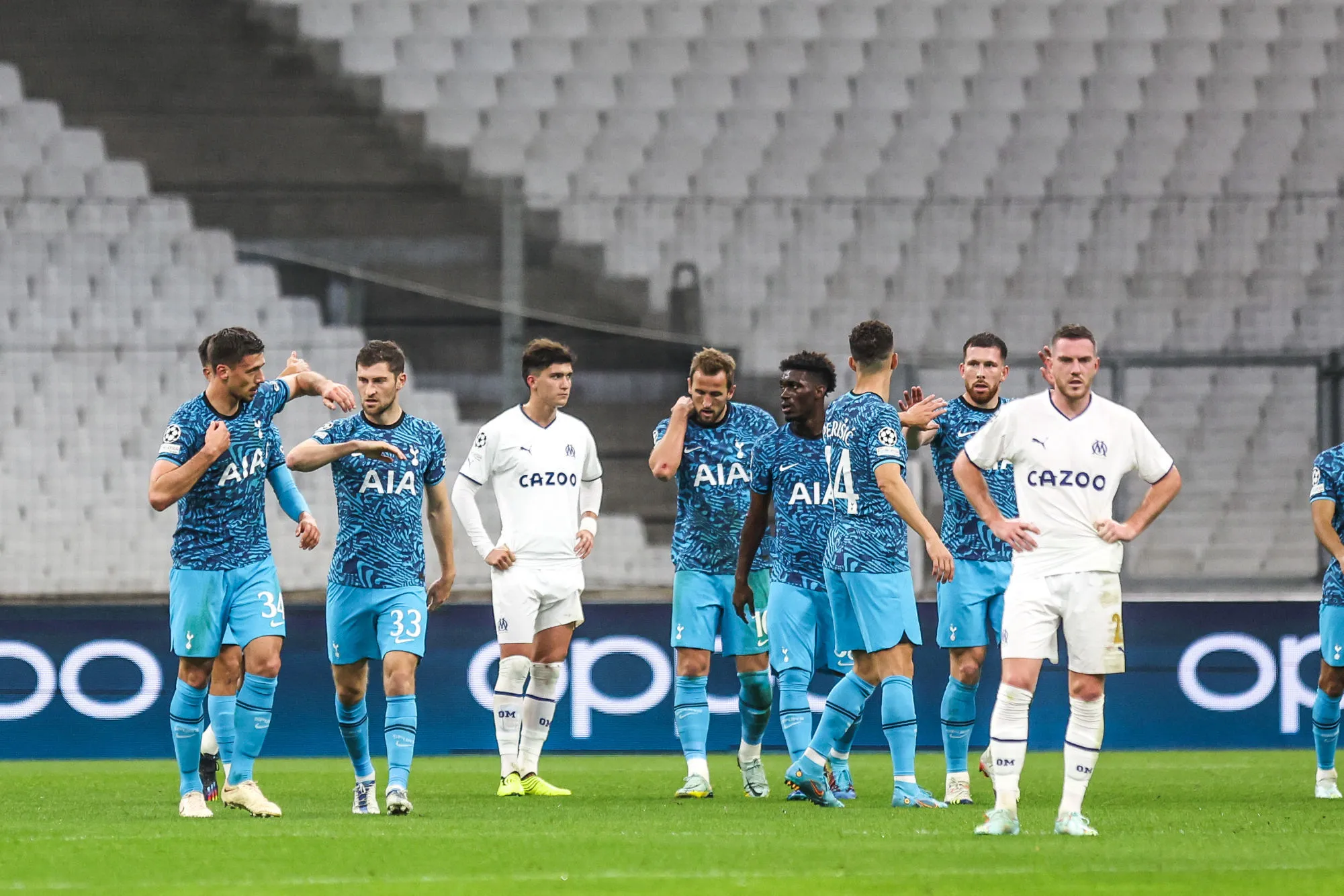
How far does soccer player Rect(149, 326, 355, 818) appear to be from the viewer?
7141mm

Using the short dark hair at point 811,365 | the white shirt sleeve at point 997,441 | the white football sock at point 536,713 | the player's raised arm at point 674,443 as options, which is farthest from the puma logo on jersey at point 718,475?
the white shirt sleeve at point 997,441

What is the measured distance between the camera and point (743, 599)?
784 cm

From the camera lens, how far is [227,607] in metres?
7.22

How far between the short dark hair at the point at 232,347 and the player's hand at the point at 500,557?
4.94 ft

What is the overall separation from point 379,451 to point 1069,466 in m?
2.73

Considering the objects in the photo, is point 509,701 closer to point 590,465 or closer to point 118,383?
point 590,465

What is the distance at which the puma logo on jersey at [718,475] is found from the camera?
8.12m

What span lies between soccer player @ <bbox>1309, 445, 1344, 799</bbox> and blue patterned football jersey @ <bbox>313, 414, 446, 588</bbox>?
393 centimetres

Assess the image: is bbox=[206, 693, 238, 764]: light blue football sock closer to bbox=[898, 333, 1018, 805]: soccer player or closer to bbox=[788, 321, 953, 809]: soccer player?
bbox=[788, 321, 953, 809]: soccer player

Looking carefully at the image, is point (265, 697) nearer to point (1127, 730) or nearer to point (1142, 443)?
point (1142, 443)

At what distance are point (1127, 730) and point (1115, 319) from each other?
11.6 ft

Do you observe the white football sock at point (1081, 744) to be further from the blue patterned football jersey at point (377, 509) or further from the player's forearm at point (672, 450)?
the blue patterned football jersey at point (377, 509)

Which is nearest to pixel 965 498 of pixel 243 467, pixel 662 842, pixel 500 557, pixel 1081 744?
pixel 1081 744

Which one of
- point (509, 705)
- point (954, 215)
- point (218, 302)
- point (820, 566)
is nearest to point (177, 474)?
point (509, 705)
